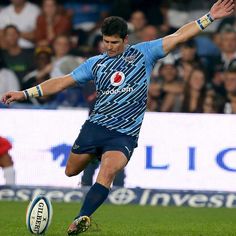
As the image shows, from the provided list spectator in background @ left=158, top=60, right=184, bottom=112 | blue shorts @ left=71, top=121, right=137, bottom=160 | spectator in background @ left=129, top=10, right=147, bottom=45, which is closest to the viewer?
blue shorts @ left=71, top=121, right=137, bottom=160

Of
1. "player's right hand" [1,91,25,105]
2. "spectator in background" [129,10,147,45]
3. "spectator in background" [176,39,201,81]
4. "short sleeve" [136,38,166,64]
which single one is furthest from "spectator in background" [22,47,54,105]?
"short sleeve" [136,38,166,64]

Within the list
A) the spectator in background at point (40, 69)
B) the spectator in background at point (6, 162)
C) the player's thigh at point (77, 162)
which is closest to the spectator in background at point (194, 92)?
the spectator in background at point (40, 69)

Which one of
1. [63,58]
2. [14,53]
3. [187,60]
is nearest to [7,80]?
[14,53]

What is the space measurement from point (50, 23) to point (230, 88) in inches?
151

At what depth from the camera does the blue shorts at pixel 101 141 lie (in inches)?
353

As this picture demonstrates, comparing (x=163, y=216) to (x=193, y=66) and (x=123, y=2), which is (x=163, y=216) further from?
(x=123, y=2)

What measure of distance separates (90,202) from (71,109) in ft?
17.5

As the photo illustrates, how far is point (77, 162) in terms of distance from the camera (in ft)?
30.7

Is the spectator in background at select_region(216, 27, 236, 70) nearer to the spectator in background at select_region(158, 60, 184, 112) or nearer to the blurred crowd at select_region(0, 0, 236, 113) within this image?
the blurred crowd at select_region(0, 0, 236, 113)

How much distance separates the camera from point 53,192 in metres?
13.4

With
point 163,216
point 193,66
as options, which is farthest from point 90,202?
point 193,66

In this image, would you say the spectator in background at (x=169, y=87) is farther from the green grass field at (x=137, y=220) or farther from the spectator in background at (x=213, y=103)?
the green grass field at (x=137, y=220)

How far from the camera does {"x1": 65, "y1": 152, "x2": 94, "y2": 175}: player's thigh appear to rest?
9.28 m

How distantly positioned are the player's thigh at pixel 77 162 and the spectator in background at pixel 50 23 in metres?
7.93
